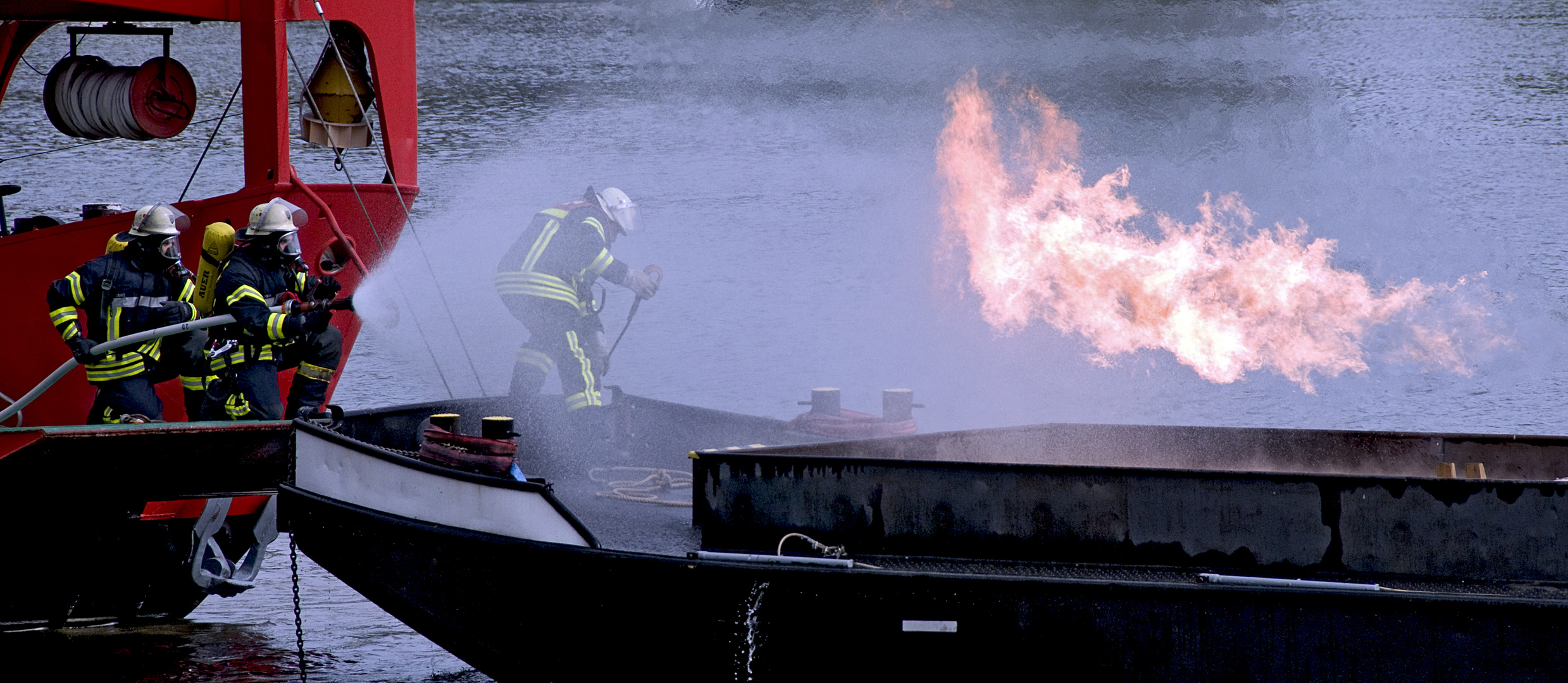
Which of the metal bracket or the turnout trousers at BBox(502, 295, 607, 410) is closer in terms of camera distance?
the turnout trousers at BBox(502, 295, 607, 410)

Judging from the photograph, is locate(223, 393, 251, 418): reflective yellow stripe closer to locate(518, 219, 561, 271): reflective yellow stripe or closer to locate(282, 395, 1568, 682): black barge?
locate(282, 395, 1568, 682): black barge

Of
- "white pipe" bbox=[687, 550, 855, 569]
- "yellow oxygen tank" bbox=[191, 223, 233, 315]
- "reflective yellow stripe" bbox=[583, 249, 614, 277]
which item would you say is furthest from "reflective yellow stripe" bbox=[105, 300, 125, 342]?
"white pipe" bbox=[687, 550, 855, 569]

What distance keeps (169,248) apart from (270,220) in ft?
1.75

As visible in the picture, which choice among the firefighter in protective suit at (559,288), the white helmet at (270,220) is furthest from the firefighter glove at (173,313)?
the firefighter in protective suit at (559,288)

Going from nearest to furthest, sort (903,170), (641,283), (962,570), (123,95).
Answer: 1. (962,570)
2. (641,283)
3. (123,95)
4. (903,170)

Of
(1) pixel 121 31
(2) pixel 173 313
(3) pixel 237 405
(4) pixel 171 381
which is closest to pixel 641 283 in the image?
(3) pixel 237 405

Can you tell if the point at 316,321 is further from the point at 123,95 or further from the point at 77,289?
the point at 123,95

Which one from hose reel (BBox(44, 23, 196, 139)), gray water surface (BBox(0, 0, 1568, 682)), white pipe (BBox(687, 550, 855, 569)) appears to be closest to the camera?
white pipe (BBox(687, 550, 855, 569))

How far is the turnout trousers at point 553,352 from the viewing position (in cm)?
698

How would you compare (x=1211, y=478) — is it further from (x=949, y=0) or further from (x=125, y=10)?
(x=949, y=0)

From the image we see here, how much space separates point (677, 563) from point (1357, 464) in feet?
11.1

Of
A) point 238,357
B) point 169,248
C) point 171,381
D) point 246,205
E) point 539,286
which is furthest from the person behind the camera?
point 171,381

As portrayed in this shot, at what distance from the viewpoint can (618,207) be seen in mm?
7191

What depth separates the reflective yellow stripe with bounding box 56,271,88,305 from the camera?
678 cm
